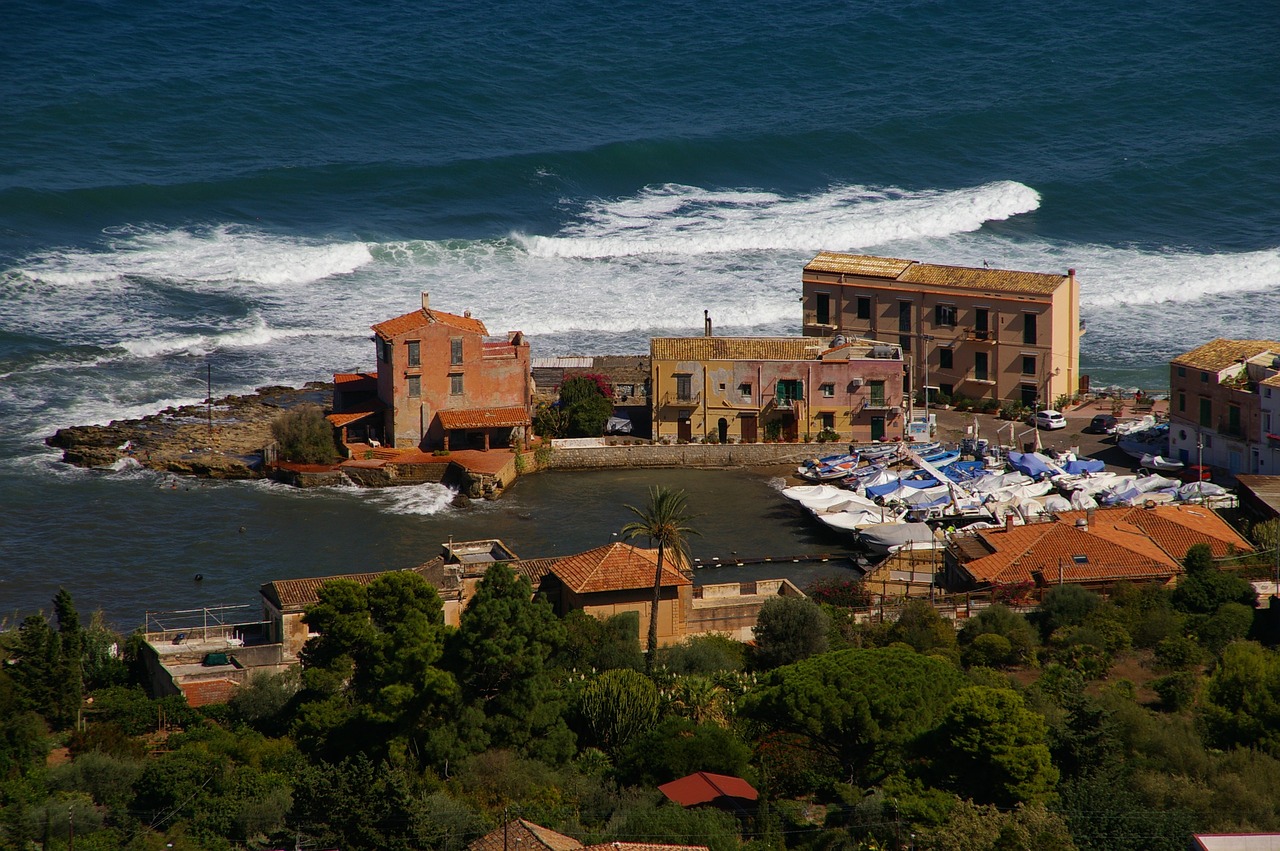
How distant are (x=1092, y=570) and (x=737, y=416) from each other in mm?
17503

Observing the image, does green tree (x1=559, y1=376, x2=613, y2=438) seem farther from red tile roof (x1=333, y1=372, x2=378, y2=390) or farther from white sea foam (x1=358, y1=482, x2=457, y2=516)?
red tile roof (x1=333, y1=372, x2=378, y2=390)

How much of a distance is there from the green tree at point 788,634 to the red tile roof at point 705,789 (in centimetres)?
696

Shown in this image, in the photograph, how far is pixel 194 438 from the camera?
58.8 meters

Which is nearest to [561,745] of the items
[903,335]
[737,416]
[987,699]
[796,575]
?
[987,699]

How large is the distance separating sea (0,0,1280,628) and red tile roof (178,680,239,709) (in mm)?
6199

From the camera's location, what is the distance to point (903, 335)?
64.3 m

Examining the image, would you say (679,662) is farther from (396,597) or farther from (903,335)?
(903,335)

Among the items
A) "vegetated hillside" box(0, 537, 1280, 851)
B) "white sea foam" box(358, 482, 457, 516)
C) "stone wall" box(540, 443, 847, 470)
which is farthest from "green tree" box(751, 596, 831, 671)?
"stone wall" box(540, 443, 847, 470)

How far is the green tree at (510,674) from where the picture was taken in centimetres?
3522

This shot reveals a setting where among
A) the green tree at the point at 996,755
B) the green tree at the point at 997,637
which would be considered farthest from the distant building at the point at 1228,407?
the green tree at the point at 996,755

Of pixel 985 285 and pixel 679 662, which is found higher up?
pixel 985 285

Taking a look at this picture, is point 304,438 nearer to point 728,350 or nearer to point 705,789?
point 728,350

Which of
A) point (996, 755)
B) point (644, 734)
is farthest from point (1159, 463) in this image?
point (644, 734)

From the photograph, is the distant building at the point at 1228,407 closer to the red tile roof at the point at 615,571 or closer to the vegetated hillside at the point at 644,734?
the vegetated hillside at the point at 644,734
